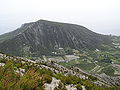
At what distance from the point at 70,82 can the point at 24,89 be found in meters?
8.49

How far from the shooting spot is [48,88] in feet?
40.0

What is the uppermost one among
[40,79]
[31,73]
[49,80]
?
[31,73]

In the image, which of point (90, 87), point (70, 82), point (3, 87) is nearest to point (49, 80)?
point (70, 82)

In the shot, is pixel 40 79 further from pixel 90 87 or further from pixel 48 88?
pixel 90 87

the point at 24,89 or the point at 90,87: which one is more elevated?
the point at 24,89

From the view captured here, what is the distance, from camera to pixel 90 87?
16906 mm

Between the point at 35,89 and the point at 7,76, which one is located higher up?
the point at 7,76

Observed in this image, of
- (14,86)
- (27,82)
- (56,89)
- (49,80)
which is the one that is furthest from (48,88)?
(14,86)

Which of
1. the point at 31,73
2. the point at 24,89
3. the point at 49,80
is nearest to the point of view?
the point at 24,89

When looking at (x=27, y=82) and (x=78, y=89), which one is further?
(x=78, y=89)

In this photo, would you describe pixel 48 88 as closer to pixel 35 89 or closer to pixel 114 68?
pixel 35 89

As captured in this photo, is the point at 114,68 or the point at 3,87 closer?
the point at 3,87

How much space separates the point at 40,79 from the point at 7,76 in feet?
10.1

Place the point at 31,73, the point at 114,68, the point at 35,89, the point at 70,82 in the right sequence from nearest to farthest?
the point at 35,89, the point at 31,73, the point at 70,82, the point at 114,68
